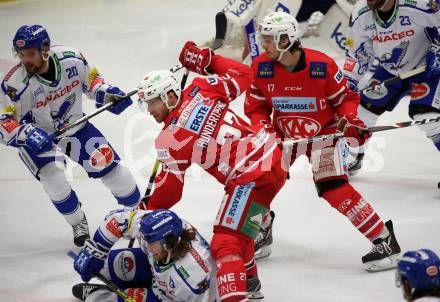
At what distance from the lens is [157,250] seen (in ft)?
12.6

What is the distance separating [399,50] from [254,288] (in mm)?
1776

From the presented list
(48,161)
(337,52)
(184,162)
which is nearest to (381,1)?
(184,162)

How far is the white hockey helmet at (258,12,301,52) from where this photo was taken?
4508 millimetres

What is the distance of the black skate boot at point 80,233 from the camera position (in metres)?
5.22

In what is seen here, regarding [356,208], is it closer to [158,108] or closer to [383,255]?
[383,255]

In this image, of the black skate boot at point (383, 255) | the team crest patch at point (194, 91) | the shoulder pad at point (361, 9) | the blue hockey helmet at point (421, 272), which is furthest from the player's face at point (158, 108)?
the shoulder pad at point (361, 9)

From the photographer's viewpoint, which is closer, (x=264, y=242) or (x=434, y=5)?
(x=264, y=242)

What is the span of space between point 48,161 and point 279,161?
149 cm

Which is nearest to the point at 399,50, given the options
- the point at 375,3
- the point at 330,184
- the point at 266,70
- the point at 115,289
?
the point at 375,3

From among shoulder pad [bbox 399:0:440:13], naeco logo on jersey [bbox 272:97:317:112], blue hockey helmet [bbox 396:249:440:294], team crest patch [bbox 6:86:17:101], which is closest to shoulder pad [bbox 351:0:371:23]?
shoulder pad [bbox 399:0:440:13]

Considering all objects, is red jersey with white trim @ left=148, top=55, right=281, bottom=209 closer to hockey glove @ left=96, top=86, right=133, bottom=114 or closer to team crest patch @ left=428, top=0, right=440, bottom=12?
hockey glove @ left=96, top=86, right=133, bottom=114

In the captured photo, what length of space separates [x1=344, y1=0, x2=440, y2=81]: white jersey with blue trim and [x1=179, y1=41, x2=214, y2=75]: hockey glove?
3.67 ft

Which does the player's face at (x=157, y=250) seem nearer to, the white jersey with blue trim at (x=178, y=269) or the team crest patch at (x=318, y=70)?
the white jersey with blue trim at (x=178, y=269)

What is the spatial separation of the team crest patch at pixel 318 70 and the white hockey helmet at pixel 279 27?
15 centimetres
